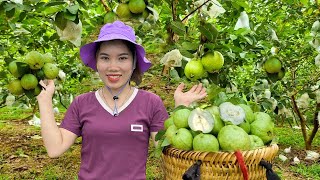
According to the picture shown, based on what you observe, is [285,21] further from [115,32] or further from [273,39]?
[115,32]

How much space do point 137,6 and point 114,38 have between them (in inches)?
8.3

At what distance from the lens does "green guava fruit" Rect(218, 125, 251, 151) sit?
136cm

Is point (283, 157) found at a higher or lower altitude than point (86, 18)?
lower

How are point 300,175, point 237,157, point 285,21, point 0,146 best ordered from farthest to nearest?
point 0,146 → point 300,175 → point 285,21 → point 237,157

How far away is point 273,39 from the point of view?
2.47 metres

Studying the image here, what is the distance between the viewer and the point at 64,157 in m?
4.54

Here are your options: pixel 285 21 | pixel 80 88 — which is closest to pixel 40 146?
pixel 80 88

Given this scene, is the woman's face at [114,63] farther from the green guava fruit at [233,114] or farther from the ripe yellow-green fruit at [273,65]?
the ripe yellow-green fruit at [273,65]

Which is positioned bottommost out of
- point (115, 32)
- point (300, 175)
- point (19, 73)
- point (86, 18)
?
point (300, 175)

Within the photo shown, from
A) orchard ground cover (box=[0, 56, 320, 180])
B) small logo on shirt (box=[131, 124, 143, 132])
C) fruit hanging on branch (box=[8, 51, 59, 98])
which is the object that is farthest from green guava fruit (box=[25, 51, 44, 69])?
orchard ground cover (box=[0, 56, 320, 180])

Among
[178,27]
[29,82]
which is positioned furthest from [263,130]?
[29,82]

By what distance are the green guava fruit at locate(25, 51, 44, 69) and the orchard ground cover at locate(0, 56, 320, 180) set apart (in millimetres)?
1580

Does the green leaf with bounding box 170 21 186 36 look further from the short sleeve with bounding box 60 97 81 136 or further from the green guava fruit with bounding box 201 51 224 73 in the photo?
the short sleeve with bounding box 60 97 81 136

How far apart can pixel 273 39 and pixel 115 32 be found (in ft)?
3.44
